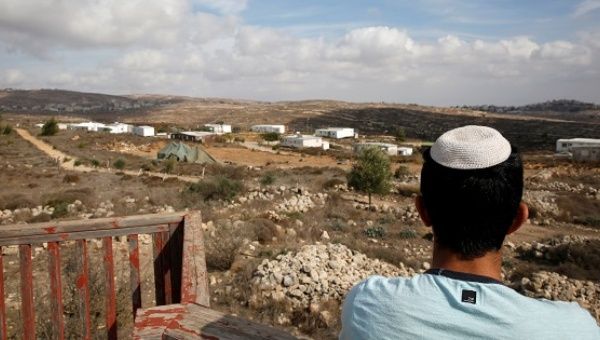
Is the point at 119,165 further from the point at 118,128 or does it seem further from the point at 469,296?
the point at 118,128

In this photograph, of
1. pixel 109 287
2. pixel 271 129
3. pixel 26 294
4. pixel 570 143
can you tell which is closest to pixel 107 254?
pixel 109 287

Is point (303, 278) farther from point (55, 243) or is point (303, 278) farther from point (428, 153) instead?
point (428, 153)

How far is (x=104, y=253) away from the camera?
2.88 m

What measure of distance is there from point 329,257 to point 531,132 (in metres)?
102

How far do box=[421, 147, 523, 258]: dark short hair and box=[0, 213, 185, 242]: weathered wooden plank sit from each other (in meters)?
1.96

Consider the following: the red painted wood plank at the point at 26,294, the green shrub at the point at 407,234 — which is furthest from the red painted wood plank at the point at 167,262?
the green shrub at the point at 407,234

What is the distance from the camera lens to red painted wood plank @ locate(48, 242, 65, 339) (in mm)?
2787

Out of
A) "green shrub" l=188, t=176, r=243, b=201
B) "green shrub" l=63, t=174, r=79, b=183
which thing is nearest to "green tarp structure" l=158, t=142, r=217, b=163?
"green shrub" l=63, t=174, r=79, b=183

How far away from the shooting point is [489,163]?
1.36m

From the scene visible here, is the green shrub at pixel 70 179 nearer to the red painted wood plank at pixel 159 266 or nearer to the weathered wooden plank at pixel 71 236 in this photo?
the weathered wooden plank at pixel 71 236

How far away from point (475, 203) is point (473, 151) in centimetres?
15

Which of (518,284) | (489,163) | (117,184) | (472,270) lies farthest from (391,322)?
(117,184)

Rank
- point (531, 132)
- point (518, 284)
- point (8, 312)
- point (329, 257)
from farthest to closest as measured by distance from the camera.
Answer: point (531, 132)
point (518, 284)
point (329, 257)
point (8, 312)

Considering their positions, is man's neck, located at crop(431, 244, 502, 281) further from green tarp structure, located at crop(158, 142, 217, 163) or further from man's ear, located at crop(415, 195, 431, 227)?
green tarp structure, located at crop(158, 142, 217, 163)
